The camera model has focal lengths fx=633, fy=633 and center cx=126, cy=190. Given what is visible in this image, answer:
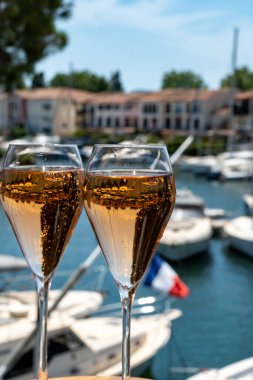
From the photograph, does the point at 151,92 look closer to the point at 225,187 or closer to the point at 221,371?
the point at 225,187

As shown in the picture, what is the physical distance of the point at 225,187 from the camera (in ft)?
112

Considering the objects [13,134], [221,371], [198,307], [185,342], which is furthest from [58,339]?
[13,134]

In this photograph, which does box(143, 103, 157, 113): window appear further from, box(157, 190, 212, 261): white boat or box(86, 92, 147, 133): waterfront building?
box(157, 190, 212, 261): white boat

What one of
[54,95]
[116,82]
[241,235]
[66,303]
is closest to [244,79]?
[116,82]

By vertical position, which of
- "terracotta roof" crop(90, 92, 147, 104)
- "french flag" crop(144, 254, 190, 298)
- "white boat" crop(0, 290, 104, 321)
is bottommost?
"white boat" crop(0, 290, 104, 321)

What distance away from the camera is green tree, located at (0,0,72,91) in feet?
69.5

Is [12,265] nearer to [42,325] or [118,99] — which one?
[42,325]

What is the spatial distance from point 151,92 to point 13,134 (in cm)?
2036

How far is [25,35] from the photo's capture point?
2231 cm

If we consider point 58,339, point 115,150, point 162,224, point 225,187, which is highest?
point 115,150

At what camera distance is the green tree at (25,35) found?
21.2 m

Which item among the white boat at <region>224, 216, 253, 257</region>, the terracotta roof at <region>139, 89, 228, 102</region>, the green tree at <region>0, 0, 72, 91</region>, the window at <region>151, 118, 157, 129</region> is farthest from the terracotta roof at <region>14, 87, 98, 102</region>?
the white boat at <region>224, 216, 253, 257</region>

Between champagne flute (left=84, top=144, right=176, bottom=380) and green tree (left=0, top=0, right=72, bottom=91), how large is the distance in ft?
67.8

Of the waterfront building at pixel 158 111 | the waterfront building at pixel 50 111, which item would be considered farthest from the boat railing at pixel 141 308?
the waterfront building at pixel 50 111
